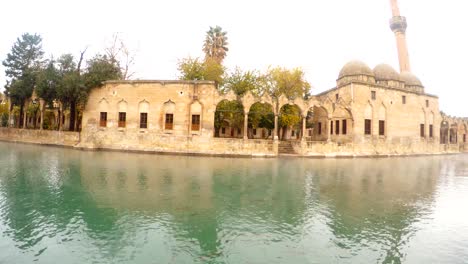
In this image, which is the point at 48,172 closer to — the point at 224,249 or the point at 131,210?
the point at 131,210

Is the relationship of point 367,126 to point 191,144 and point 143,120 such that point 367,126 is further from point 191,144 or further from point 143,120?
point 143,120

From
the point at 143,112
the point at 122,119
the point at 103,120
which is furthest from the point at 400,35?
the point at 103,120

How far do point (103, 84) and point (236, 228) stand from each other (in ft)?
73.9

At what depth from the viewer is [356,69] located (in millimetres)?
30500

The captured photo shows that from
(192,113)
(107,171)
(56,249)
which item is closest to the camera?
(56,249)

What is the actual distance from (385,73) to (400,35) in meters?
11.5

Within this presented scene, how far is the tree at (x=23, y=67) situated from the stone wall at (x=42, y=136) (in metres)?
3.87

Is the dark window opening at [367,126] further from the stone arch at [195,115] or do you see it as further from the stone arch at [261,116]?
the stone arch at [195,115]

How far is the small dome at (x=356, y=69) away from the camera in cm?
3042

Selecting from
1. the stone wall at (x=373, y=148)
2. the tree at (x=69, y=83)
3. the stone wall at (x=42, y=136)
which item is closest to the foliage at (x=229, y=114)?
the stone wall at (x=373, y=148)

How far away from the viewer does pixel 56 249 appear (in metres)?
4.20

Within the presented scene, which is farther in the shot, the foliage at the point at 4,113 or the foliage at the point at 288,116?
the foliage at the point at 4,113

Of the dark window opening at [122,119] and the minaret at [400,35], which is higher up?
the minaret at [400,35]

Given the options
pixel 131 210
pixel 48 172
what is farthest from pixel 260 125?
pixel 131 210
